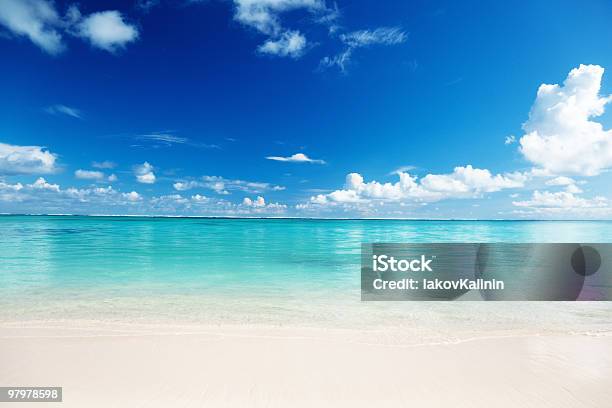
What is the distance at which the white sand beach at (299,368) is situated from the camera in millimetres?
4473

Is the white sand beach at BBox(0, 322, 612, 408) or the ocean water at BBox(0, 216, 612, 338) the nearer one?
the white sand beach at BBox(0, 322, 612, 408)

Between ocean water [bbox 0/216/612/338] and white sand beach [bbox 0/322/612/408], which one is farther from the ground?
white sand beach [bbox 0/322/612/408]

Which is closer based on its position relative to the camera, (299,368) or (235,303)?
(299,368)

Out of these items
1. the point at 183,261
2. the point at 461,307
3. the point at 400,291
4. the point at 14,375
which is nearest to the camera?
the point at 14,375

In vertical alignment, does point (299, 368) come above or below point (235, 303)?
above

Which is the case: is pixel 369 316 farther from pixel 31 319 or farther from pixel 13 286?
pixel 13 286

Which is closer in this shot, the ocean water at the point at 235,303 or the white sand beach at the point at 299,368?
the white sand beach at the point at 299,368

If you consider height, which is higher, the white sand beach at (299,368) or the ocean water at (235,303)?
the white sand beach at (299,368)

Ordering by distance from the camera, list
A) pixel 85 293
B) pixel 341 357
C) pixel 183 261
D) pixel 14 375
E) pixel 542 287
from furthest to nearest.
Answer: pixel 183 261 → pixel 542 287 → pixel 85 293 → pixel 341 357 → pixel 14 375

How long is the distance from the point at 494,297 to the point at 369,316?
544 centimetres

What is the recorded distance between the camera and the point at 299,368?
17.5ft

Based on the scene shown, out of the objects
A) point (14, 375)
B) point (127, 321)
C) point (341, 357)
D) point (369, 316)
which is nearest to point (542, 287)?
point (369, 316)

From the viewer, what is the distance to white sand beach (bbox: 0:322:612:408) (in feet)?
14.7

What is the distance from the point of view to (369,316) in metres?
→ 9.03
